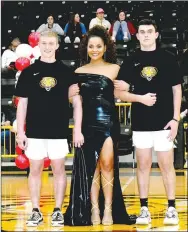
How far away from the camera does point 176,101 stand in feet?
19.7

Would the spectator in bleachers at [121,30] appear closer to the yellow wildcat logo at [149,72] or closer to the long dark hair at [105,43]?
the long dark hair at [105,43]

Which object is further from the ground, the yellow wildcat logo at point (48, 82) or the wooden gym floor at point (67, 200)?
the yellow wildcat logo at point (48, 82)

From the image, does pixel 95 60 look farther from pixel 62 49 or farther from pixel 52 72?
pixel 62 49

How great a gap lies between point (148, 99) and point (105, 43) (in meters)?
0.64

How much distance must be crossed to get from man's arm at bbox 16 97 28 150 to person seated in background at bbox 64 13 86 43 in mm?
11645

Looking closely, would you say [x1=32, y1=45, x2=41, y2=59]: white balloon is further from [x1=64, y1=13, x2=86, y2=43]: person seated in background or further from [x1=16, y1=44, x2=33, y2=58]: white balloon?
[x1=64, y1=13, x2=86, y2=43]: person seated in background

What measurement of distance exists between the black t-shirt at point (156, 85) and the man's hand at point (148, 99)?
6cm

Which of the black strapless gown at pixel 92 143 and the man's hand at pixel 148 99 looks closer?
the man's hand at pixel 148 99

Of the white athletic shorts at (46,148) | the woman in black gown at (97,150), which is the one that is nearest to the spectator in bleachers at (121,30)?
the woman in black gown at (97,150)

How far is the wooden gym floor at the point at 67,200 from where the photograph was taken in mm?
5938

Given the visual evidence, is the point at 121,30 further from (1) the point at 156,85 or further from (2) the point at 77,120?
(2) the point at 77,120

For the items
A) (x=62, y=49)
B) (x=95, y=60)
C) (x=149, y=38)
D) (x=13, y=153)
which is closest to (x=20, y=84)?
(x=95, y=60)

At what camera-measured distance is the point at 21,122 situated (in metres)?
5.98

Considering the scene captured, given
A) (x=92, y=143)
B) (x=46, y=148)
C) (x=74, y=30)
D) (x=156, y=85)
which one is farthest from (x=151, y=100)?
(x=74, y=30)
